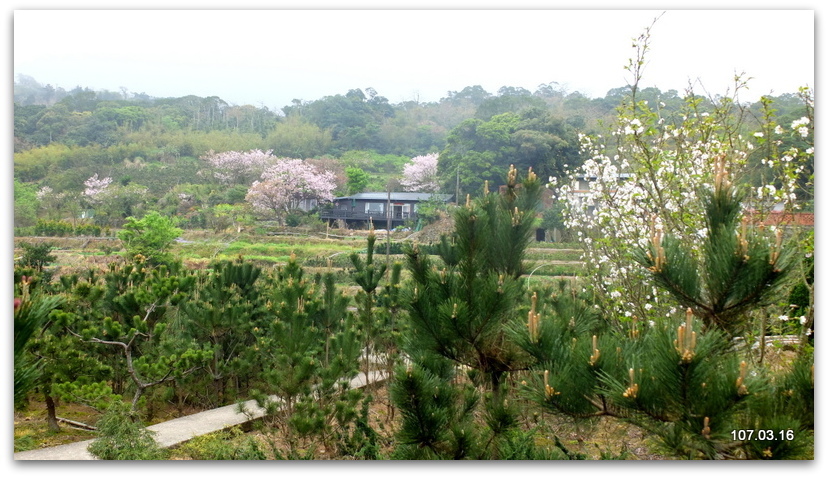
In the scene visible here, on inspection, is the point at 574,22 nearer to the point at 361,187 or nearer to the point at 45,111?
the point at 361,187

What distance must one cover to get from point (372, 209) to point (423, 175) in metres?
0.91

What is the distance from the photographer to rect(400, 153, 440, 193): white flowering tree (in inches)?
180

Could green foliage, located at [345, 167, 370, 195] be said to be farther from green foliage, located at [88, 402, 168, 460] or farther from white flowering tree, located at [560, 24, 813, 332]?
green foliage, located at [88, 402, 168, 460]

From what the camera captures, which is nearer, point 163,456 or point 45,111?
point 163,456

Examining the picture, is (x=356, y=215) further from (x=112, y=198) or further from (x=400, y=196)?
(x=112, y=198)

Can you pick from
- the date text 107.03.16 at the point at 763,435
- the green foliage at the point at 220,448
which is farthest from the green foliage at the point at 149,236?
the date text 107.03.16 at the point at 763,435

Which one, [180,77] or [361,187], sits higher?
[180,77]

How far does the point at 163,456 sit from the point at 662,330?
240 cm

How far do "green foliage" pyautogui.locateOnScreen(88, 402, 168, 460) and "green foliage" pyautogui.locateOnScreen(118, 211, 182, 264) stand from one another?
6.62ft

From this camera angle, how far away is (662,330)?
1756 millimetres

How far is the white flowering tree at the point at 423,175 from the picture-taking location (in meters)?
4.57

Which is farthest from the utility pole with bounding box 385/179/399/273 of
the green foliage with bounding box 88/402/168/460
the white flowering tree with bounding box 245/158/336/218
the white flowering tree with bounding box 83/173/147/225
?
the green foliage with bounding box 88/402/168/460

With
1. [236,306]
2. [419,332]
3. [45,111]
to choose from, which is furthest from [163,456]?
[45,111]

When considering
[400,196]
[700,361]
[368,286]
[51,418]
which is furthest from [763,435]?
[400,196]
